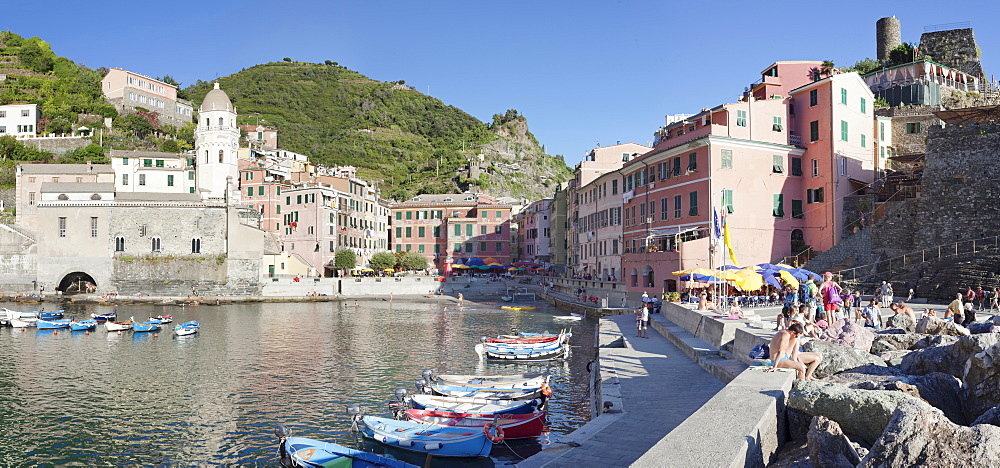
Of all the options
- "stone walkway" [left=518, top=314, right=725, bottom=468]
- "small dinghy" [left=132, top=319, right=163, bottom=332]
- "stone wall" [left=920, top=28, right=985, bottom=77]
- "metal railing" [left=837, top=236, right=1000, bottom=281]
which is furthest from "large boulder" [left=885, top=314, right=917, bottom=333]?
"stone wall" [left=920, top=28, right=985, bottom=77]

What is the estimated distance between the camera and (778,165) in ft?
142

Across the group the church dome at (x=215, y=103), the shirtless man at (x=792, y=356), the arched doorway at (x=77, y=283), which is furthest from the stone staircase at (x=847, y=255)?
the arched doorway at (x=77, y=283)

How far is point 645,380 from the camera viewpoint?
17859 mm

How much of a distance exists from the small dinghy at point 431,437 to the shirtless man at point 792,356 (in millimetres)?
7799

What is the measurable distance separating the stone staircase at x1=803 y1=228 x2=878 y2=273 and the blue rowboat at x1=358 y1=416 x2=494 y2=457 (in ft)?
100

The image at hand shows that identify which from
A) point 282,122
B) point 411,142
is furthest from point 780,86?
point 282,122

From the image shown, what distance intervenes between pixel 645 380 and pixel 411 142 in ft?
503

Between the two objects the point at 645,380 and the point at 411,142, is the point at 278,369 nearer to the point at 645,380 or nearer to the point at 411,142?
the point at 645,380

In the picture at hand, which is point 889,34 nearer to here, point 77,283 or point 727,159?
point 727,159

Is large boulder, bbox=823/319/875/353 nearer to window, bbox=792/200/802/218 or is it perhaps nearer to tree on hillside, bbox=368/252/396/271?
window, bbox=792/200/802/218

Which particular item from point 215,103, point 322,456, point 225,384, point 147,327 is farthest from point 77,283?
point 322,456

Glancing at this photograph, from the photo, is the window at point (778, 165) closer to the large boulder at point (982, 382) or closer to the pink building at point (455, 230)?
the large boulder at point (982, 382)

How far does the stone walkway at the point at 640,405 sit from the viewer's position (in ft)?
36.8

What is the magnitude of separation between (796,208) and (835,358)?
116 feet
